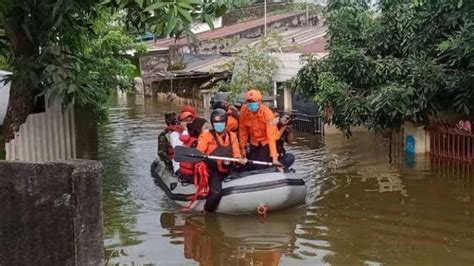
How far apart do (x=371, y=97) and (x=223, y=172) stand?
4819mm

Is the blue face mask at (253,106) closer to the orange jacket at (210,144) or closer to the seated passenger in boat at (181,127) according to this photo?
the orange jacket at (210,144)

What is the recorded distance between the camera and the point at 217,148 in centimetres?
1020

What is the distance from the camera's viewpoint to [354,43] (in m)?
15.6

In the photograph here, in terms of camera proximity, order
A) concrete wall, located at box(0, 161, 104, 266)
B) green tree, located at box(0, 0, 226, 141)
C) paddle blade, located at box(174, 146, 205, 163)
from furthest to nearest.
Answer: paddle blade, located at box(174, 146, 205, 163) < green tree, located at box(0, 0, 226, 141) < concrete wall, located at box(0, 161, 104, 266)

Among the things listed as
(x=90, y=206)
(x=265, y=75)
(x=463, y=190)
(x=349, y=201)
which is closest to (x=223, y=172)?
(x=349, y=201)

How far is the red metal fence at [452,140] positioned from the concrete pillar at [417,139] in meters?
0.12

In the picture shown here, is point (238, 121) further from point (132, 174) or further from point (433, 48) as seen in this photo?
point (433, 48)

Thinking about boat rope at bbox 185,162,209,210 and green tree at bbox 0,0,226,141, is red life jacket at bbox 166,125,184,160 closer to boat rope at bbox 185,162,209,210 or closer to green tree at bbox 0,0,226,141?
boat rope at bbox 185,162,209,210

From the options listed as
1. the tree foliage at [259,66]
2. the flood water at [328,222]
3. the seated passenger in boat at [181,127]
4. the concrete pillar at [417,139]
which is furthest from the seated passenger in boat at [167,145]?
the tree foliage at [259,66]

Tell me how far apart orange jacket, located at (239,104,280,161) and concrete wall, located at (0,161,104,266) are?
20.5ft

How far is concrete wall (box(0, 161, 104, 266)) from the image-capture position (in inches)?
161

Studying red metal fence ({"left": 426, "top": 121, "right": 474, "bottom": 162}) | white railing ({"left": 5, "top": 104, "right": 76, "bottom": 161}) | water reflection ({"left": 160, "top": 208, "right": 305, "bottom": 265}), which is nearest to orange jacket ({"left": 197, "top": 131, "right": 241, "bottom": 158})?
water reflection ({"left": 160, "top": 208, "right": 305, "bottom": 265})

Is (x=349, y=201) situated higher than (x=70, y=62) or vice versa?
(x=70, y=62)

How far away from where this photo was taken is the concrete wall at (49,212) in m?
4.10
